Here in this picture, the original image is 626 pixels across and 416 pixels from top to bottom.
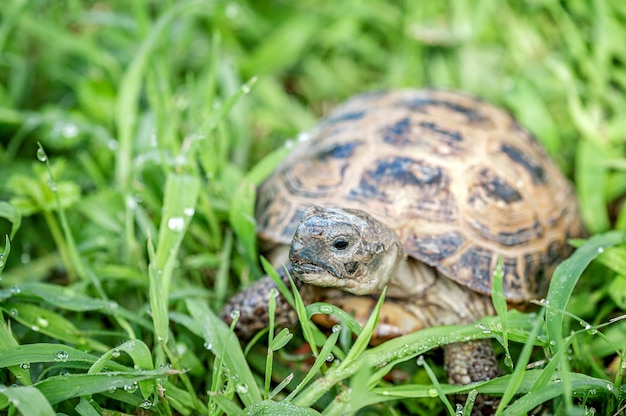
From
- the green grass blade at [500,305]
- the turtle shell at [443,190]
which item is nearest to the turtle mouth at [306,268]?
the turtle shell at [443,190]

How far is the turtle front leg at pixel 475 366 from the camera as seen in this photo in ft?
7.56

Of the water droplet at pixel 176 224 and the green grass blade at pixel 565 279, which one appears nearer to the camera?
the green grass blade at pixel 565 279

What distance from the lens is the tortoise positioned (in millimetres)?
2236

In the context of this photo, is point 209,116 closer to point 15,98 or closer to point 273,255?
point 273,255

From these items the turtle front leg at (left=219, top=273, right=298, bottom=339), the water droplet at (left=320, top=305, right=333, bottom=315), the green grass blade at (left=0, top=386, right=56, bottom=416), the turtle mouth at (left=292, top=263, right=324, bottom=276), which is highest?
the turtle mouth at (left=292, top=263, right=324, bottom=276)

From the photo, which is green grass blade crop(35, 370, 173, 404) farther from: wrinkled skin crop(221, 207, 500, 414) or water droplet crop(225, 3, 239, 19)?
water droplet crop(225, 3, 239, 19)

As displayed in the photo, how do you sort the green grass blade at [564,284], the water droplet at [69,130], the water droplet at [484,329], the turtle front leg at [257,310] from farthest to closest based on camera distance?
the water droplet at [69,130] < the turtle front leg at [257,310] < the water droplet at [484,329] < the green grass blade at [564,284]

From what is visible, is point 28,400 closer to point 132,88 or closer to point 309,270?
point 309,270

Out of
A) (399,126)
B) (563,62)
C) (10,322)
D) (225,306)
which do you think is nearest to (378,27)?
(563,62)

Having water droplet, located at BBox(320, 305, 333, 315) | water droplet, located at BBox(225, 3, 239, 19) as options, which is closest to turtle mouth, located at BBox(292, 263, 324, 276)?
water droplet, located at BBox(320, 305, 333, 315)

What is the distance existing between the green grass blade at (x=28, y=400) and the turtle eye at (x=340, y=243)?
104 cm

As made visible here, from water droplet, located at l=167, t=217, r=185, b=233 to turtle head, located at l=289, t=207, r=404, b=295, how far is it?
2.08ft

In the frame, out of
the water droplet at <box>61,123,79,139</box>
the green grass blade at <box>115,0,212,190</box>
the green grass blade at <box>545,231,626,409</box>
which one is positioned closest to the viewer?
the green grass blade at <box>545,231,626,409</box>

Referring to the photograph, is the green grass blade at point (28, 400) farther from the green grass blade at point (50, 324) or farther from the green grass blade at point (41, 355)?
the green grass blade at point (50, 324)
